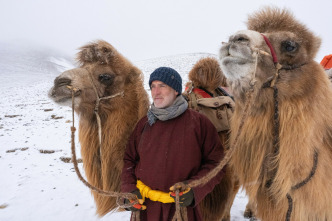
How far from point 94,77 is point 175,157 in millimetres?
1288

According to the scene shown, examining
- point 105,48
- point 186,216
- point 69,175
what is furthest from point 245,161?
point 69,175

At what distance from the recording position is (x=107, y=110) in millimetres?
2537

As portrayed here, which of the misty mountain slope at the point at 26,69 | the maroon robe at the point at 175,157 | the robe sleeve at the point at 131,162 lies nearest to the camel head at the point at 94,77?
the robe sleeve at the point at 131,162

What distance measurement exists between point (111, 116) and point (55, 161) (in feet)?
16.5

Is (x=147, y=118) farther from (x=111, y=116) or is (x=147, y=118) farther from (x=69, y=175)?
(x=69, y=175)

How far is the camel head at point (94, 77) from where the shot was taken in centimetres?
228

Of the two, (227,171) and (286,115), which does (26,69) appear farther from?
(286,115)

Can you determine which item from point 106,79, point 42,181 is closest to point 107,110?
point 106,79

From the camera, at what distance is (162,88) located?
2.11 meters

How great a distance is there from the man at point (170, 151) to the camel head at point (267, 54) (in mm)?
495

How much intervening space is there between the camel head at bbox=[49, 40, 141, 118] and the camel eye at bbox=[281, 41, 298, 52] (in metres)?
1.57

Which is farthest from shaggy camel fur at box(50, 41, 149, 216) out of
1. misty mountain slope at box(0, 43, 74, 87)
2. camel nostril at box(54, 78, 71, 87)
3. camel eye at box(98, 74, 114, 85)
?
misty mountain slope at box(0, 43, 74, 87)

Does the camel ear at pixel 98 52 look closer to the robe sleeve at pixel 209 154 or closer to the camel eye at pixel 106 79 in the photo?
the camel eye at pixel 106 79

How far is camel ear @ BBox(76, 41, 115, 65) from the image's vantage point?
2.59 metres
